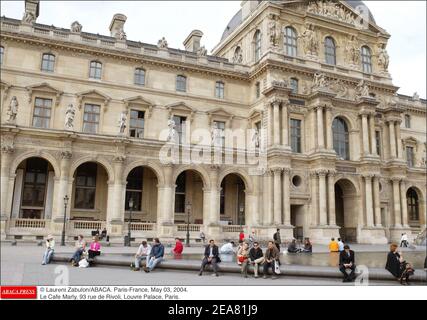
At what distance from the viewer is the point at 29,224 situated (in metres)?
27.6

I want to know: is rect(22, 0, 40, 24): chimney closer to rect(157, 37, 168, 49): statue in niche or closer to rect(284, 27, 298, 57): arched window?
rect(157, 37, 168, 49): statue in niche

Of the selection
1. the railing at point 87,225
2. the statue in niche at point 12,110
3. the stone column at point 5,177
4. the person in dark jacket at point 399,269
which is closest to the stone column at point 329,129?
the railing at point 87,225

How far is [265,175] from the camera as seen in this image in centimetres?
3450

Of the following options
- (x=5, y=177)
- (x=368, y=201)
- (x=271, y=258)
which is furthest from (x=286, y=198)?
(x=5, y=177)

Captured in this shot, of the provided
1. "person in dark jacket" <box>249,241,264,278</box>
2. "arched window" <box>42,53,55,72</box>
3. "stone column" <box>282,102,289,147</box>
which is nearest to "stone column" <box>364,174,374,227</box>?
"stone column" <box>282,102,289,147</box>

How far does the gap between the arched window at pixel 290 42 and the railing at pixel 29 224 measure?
88.7 feet

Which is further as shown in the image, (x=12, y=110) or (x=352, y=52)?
(x=352, y=52)

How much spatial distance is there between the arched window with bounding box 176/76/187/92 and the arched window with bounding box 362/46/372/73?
20.4 m

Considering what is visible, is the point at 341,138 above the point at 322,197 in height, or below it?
above

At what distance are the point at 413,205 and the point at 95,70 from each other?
3890 centimetres

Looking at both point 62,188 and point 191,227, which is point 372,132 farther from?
point 62,188
